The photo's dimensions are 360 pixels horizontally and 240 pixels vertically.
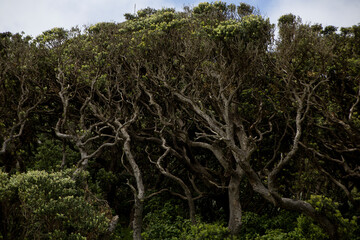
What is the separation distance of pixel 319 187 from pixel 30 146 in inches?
839

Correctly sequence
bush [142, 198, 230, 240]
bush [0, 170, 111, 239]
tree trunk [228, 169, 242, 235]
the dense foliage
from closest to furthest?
bush [0, 170, 111, 239] < bush [142, 198, 230, 240] < tree trunk [228, 169, 242, 235] < the dense foliage

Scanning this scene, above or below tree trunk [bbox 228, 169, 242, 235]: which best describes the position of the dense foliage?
above

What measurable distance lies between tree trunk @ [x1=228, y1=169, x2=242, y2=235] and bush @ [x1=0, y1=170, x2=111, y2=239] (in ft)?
22.3

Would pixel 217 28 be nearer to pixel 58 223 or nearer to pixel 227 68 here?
pixel 227 68

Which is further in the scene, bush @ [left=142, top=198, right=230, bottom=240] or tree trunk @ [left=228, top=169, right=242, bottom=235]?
tree trunk @ [left=228, top=169, right=242, bottom=235]

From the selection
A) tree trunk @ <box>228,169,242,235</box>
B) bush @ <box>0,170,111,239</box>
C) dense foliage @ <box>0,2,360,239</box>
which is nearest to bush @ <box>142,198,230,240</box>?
dense foliage @ <box>0,2,360,239</box>

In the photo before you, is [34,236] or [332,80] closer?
[34,236]

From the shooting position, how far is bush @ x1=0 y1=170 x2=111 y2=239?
1203 cm

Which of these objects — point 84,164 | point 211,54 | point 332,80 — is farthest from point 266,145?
point 84,164

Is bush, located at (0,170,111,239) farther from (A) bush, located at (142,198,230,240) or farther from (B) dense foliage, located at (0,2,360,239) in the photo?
(A) bush, located at (142,198,230,240)

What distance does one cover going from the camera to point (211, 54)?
20891mm

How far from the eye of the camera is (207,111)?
850 inches

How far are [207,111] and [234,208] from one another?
6.74 meters

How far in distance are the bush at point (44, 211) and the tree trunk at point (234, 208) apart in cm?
679
